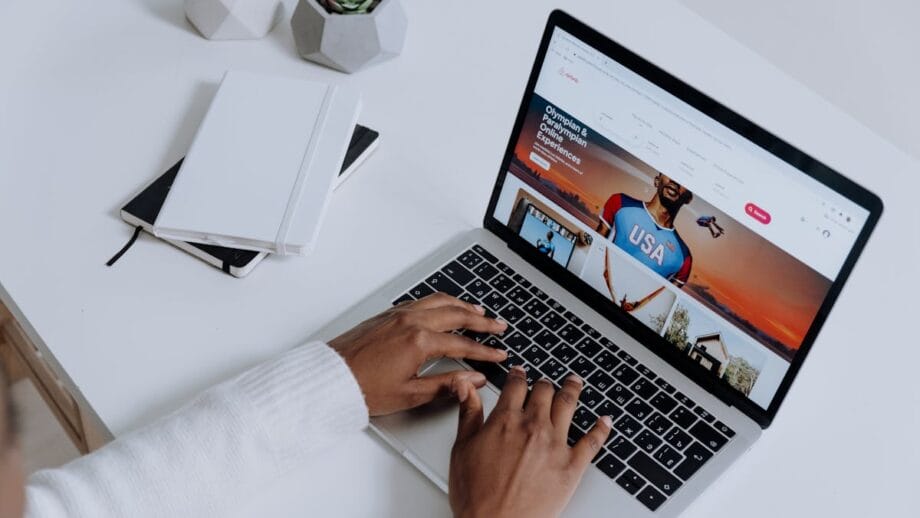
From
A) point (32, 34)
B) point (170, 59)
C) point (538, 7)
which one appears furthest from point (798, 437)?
point (32, 34)

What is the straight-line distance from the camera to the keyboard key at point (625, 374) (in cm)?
109

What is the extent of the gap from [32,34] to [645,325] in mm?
852

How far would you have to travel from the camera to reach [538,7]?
1.52 meters

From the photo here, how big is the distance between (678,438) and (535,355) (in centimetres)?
16

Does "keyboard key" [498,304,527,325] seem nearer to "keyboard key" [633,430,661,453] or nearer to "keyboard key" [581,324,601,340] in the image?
"keyboard key" [581,324,601,340]

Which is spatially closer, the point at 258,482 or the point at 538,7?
the point at 258,482

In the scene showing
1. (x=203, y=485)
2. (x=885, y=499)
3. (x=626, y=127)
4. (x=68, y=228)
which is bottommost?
(x=203, y=485)

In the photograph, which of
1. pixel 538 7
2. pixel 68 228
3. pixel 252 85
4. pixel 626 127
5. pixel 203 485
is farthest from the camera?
pixel 538 7

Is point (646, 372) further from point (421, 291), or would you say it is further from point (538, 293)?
point (421, 291)

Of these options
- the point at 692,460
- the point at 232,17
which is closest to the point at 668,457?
the point at 692,460

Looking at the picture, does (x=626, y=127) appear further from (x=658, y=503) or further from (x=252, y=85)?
(x=252, y=85)

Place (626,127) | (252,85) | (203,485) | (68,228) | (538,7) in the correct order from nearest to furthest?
(203,485) < (626,127) < (68,228) < (252,85) < (538,7)

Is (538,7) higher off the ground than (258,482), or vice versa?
(538,7)

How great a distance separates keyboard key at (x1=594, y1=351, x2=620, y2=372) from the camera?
1.10 meters
